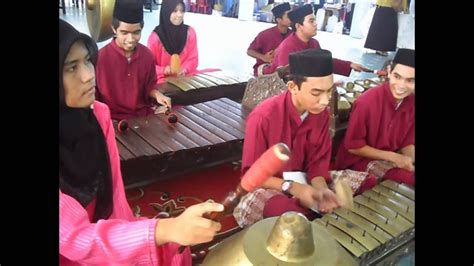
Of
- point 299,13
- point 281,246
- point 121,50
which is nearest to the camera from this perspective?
point 281,246

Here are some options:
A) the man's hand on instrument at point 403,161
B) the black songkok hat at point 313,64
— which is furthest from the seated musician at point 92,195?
the man's hand on instrument at point 403,161

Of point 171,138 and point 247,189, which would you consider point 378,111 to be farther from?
point 171,138

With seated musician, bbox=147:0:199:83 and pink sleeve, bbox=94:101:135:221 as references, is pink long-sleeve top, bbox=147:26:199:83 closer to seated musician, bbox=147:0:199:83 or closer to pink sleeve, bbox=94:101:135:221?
seated musician, bbox=147:0:199:83

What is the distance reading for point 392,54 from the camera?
995mm

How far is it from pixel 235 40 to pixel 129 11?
0.98 feet

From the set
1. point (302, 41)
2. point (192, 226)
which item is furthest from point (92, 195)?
point (302, 41)

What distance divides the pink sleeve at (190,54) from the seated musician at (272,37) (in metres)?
0.15

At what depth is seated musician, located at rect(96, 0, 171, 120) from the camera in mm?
998

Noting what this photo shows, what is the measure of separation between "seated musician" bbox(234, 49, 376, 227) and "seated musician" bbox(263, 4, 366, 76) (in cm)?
5

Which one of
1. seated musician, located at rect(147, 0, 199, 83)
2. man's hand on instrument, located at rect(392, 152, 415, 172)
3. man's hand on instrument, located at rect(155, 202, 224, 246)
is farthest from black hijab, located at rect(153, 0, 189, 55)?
man's hand on instrument, located at rect(392, 152, 415, 172)

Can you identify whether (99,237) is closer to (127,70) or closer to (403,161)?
(127,70)

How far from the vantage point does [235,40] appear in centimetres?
117

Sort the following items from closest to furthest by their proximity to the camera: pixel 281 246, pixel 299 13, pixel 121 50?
pixel 281 246 → pixel 121 50 → pixel 299 13
